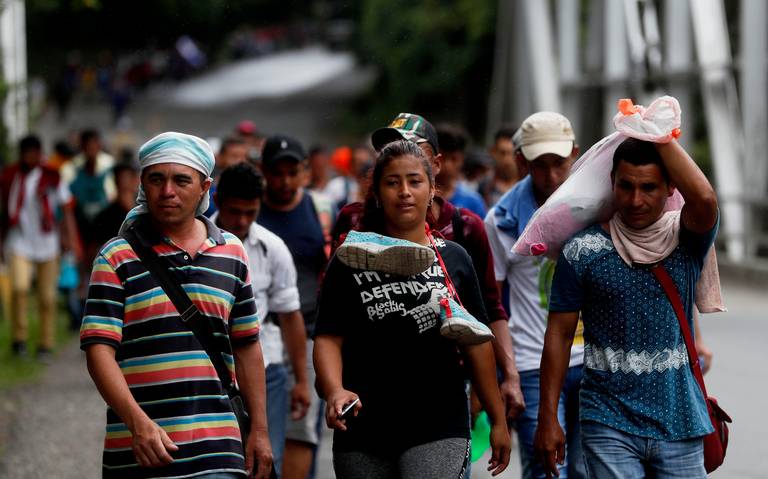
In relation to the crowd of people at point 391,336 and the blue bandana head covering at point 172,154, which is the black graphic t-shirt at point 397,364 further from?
the blue bandana head covering at point 172,154

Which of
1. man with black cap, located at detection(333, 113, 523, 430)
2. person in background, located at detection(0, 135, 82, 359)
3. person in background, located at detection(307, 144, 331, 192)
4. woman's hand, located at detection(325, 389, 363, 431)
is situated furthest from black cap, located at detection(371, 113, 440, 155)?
person in background, located at detection(307, 144, 331, 192)

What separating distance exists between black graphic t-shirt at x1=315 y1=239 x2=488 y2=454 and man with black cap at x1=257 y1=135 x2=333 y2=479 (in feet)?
7.54

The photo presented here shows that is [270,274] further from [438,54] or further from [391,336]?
[438,54]

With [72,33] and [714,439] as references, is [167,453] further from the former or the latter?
[72,33]

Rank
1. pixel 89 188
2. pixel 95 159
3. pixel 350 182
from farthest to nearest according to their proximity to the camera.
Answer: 1. pixel 95 159
2. pixel 89 188
3. pixel 350 182

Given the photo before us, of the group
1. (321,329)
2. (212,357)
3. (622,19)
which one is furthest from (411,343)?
(622,19)

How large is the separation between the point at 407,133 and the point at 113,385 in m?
1.80

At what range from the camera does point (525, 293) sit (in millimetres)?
5922

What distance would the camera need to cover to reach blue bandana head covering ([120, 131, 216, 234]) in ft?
14.1

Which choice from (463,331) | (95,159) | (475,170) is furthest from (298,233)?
(95,159)

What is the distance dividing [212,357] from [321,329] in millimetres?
418

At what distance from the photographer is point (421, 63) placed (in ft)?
130

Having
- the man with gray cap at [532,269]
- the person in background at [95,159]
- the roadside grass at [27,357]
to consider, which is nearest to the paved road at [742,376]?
the man with gray cap at [532,269]

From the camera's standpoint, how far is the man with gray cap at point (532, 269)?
5750mm
